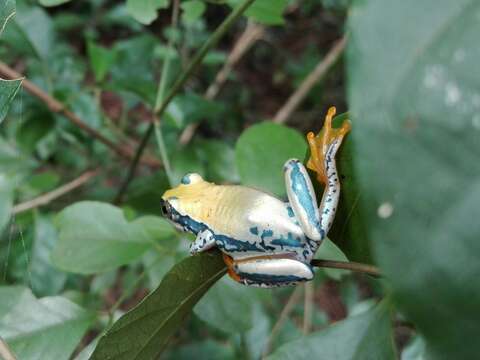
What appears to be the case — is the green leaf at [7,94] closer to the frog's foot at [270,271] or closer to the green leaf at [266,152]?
the frog's foot at [270,271]

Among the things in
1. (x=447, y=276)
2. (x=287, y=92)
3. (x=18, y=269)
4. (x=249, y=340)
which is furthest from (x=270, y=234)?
(x=287, y=92)

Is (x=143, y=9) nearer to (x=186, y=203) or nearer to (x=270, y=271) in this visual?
(x=186, y=203)

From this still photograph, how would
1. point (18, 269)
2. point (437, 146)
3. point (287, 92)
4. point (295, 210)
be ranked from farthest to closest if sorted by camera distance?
point (287, 92)
point (18, 269)
point (295, 210)
point (437, 146)

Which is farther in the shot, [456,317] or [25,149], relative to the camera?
[25,149]

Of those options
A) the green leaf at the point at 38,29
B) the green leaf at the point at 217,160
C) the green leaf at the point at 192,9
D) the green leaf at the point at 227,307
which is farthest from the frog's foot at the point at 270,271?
the green leaf at the point at 38,29

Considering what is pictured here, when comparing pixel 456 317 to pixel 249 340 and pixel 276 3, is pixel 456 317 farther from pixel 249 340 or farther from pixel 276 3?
pixel 249 340

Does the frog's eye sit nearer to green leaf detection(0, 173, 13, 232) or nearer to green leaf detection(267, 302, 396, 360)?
green leaf detection(0, 173, 13, 232)

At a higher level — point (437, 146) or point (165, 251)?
point (437, 146)
